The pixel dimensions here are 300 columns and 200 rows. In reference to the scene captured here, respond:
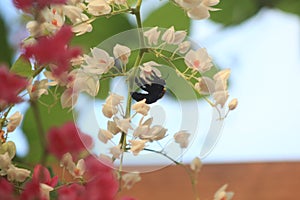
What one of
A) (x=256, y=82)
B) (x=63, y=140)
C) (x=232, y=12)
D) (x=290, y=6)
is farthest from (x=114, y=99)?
(x=256, y=82)

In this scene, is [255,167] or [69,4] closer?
[69,4]

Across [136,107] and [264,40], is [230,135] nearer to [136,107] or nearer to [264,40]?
[264,40]

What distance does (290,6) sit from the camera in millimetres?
1099

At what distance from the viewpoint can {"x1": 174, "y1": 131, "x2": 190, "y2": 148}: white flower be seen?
38 cm

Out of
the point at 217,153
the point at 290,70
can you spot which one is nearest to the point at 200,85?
the point at 217,153

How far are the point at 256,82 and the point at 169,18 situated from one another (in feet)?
1.87

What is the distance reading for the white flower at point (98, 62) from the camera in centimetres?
38

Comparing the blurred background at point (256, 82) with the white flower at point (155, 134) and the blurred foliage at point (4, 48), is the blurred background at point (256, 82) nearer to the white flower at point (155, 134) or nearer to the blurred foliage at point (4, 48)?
the blurred foliage at point (4, 48)

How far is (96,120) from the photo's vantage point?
0.39 m

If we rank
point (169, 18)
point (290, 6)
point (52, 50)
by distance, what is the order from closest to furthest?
point (52, 50)
point (169, 18)
point (290, 6)

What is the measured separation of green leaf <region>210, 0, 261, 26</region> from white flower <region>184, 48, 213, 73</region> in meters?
0.53

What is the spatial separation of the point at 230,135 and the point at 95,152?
79 centimetres

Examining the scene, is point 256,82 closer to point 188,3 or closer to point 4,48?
point 4,48

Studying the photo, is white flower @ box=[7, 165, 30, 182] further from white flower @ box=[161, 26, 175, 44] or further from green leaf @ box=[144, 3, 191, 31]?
green leaf @ box=[144, 3, 191, 31]
